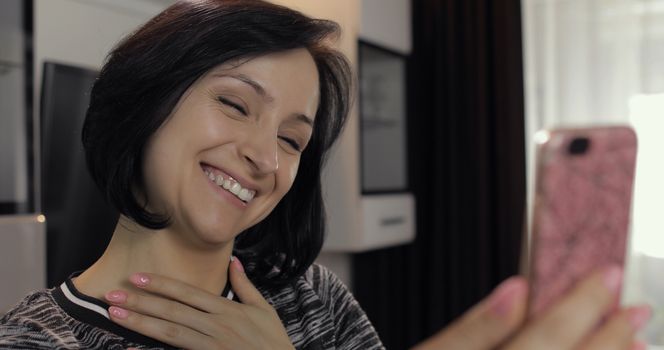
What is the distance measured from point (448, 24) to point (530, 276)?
2460 mm

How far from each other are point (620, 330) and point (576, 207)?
89 millimetres

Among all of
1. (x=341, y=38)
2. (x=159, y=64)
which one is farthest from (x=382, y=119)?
(x=159, y=64)

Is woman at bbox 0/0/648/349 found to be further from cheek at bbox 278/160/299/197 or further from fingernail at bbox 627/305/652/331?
fingernail at bbox 627/305/652/331

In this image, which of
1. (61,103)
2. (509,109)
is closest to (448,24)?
(509,109)

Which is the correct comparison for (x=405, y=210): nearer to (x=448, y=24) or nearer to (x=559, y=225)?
(x=448, y=24)

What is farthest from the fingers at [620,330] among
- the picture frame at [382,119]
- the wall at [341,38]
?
the picture frame at [382,119]

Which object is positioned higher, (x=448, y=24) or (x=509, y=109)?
(x=448, y=24)

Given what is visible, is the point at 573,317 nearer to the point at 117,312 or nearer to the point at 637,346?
the point at 637,346

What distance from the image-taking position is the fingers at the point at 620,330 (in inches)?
17.1

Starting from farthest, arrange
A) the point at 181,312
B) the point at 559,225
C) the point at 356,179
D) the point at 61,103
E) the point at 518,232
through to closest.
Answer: the point at 518,232, the point at 356,179, the point at 61,103, the point at 181,312, the point at 559,225

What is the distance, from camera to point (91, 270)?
2.76ft

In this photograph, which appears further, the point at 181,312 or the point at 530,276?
the point at 181,312

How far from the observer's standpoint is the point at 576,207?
0.47 metres

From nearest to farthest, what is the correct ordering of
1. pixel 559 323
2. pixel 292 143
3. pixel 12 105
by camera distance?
pixel 559 323
pixel 292 143
pixel 12 105
